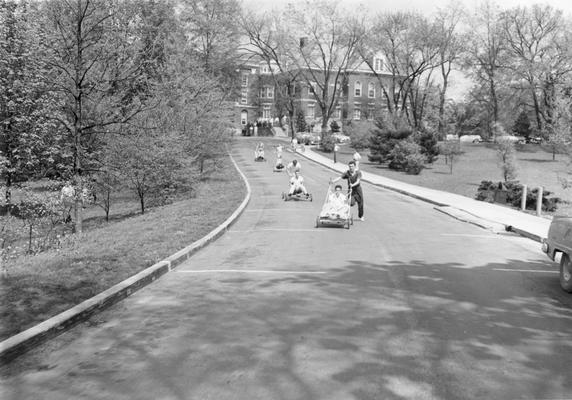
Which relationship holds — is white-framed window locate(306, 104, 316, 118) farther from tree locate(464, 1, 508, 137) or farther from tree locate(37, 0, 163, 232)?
tree locate(37, 0, 163, 232)

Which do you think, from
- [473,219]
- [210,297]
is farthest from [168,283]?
[473,219]

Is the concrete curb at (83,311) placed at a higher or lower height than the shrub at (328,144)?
lower

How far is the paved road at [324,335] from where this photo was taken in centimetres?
450

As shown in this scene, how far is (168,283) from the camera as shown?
8.26 metres

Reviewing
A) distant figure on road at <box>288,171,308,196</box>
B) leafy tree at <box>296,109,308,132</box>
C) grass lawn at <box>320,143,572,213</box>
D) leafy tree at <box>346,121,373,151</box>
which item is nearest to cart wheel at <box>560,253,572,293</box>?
distant figure on road at <box>288,171,308,196</box>

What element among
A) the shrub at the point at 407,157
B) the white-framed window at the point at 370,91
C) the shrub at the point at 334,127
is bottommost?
the shrub at the point at 407,157

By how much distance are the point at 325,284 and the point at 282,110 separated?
284 feet

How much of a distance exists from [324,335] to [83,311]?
9.03 ft

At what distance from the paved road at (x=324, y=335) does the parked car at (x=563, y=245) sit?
0.76ft

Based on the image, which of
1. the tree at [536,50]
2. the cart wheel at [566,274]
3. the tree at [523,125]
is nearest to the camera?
the cart wheel at [566,274]

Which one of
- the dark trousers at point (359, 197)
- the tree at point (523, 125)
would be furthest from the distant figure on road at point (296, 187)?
the tree at point (523, 125)

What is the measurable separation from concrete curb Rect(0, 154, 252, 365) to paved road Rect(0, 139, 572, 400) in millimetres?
119

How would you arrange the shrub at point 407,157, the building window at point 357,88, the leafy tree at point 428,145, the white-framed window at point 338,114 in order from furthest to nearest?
1. the building window at point 357,88
2. the white-framed window at point 338,114
3. the leafy tree at point 428,145
4. the shrub at point 407,157

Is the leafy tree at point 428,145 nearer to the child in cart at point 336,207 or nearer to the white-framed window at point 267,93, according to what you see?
the child in cart at point 336,207
